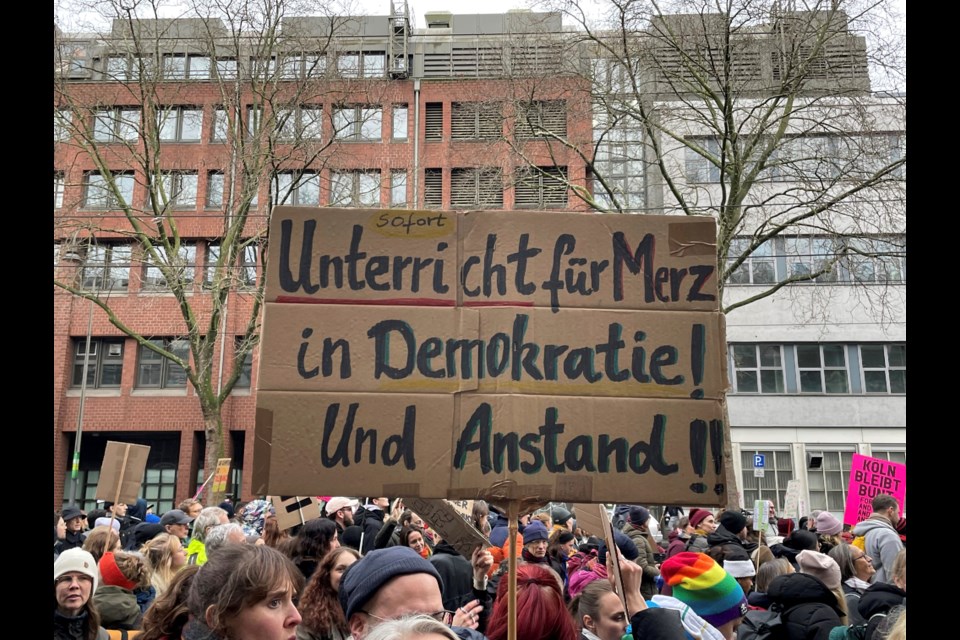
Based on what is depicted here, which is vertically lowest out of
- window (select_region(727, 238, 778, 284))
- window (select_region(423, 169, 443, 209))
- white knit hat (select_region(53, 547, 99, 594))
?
white knit hat (select_region(53, 547, 99, 594))

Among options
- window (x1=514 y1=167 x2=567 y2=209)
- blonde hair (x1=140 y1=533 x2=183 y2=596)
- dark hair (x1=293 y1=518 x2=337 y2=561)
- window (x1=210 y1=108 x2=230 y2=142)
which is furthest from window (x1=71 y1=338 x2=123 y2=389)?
dark hair (x1=293 y1=518 x2=337 y2=561)

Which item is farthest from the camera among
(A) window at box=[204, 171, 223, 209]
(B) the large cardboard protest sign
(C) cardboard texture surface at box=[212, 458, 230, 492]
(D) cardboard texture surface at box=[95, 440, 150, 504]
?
(A) window at box=[204, 171, 223, 209]

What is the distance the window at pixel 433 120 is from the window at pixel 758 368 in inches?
586

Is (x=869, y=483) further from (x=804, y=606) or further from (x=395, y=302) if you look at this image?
(x=395, y=302)

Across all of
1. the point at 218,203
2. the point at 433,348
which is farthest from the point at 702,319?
the point at 218,203

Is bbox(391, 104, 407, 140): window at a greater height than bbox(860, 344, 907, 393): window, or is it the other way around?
bbox(391, 104, 407, 140): window

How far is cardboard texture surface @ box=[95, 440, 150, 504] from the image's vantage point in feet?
29.8

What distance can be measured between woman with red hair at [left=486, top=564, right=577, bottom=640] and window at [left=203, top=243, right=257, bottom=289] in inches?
710

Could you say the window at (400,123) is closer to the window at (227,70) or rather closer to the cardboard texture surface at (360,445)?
the window at (227,70)

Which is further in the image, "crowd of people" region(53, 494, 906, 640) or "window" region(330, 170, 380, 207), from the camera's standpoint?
"window" region(330, 170, 380, 207)

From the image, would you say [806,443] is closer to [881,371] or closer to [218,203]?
[881,371]

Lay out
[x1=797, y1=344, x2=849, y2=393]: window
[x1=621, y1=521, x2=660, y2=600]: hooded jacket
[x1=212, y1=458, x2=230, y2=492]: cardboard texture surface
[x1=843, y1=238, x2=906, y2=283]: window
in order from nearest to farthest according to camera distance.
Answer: [x1=621, y1=521, x2=660, y2=600]: hooded jacket < [x1=212, y1=458, x2=230, y2=492]: cardboard texture surface < [x1=843, y1=238, x2=906, y2=283]: window < [x1=797, y1=344, x2=849, y2=393]: window

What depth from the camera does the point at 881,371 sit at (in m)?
34.2

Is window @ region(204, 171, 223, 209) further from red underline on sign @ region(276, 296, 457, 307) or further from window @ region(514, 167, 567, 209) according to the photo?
red underline on sign @ region(276, 296, 457, 307)
